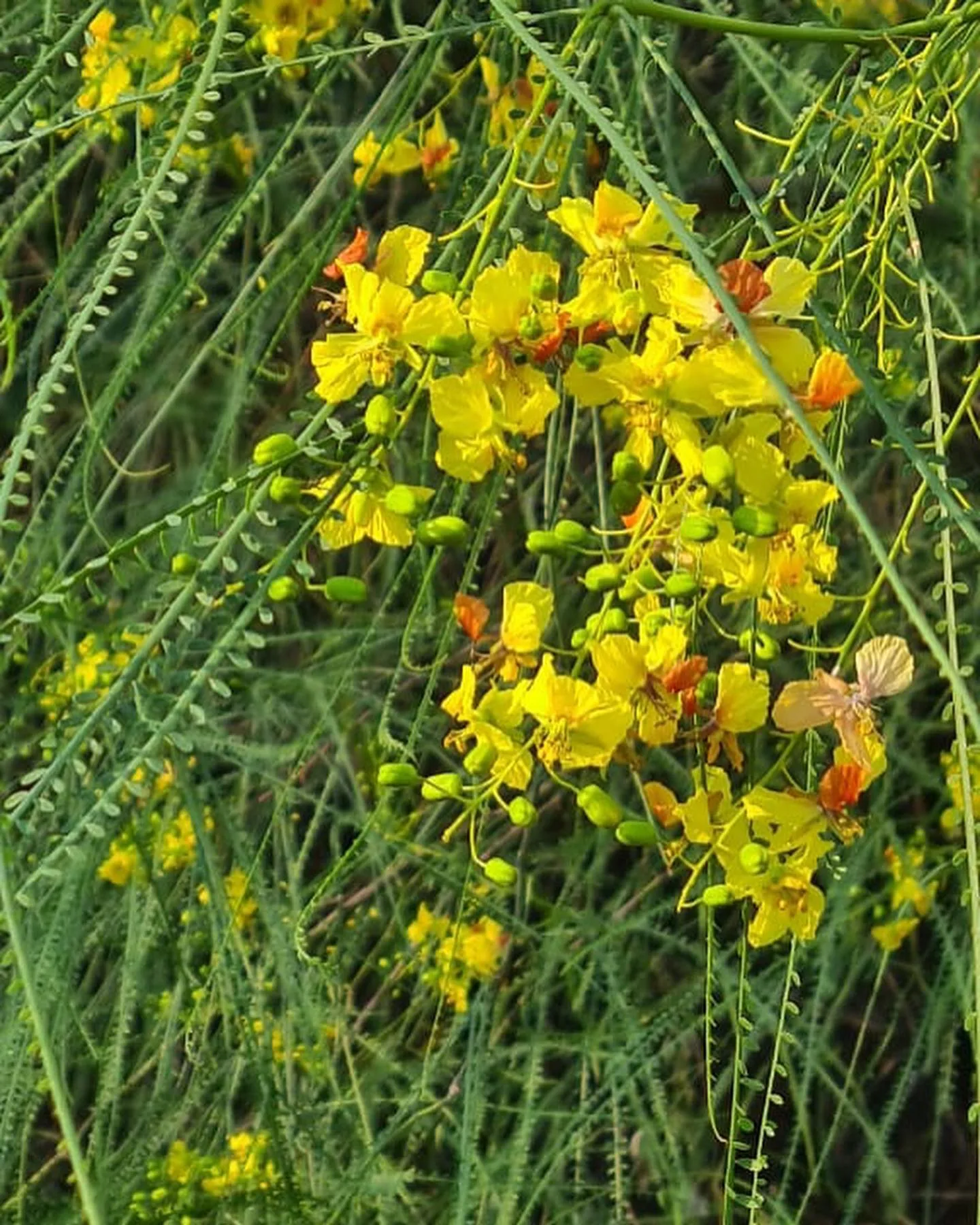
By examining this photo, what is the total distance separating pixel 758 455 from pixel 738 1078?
211 mm

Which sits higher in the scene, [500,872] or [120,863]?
[500,872]

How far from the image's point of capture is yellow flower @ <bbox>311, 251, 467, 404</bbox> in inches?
21.5

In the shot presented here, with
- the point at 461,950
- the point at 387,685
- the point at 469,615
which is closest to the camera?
the point at 469,615

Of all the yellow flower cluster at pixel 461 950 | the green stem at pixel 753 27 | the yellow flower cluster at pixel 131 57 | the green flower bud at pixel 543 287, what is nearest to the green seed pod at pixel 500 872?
the green flower bud at pixel 543 287

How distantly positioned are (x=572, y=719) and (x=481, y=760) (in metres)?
0.04

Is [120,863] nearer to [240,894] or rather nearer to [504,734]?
[240,894]

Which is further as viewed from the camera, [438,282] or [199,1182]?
[199,1182]

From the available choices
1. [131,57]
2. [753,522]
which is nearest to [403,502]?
[753,522]

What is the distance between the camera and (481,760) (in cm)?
57

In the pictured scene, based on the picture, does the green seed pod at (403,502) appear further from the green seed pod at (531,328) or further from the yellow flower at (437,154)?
the yellow flower at (437,154)

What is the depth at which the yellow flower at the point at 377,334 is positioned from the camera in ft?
1.79

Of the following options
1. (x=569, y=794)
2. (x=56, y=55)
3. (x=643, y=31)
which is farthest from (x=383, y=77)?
(x=56, y=55)

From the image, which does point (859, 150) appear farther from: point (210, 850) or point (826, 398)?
point (210, 850)

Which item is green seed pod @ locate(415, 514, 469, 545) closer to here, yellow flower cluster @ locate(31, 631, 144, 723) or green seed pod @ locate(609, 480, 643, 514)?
green seed pod @ locate(609, 480, 643, 514)
